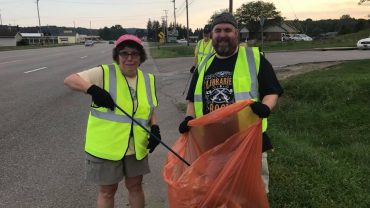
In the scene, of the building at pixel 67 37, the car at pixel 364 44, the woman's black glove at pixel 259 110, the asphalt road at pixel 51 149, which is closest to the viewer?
the woman's black glove at pixel 259 110

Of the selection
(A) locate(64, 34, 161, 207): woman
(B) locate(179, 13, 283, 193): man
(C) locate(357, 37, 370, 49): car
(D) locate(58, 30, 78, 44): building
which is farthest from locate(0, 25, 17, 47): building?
(B) locate(179, 13, 283, 193): man

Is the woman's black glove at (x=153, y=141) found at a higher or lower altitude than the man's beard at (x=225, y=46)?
Result: lower

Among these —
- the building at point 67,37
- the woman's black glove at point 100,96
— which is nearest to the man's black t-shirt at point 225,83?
the woman's black glove at point 100,96

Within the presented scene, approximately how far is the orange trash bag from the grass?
1449 mm

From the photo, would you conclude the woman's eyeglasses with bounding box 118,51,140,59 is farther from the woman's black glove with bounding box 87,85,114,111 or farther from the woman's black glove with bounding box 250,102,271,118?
the woman's black glove with bounding box 250,102,271,118

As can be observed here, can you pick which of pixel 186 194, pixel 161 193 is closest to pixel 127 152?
pixel 186 194

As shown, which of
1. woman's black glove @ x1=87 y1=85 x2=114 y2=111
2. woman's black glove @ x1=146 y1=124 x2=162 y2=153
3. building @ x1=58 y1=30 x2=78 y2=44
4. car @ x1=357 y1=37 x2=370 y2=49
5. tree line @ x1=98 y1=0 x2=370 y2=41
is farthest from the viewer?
building @ x1=58 y1=30 x2=78 y2=44

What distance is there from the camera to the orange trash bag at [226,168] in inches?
107

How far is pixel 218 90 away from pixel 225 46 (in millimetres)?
303

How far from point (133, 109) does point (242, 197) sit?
3.51 ft

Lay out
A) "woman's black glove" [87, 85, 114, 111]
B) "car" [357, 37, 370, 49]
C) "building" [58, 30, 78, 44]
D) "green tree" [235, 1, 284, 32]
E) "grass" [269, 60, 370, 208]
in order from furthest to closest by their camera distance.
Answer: "building" [58, 30, 78, 44] → "green tree" [235, 1, 284, 32] → "car" [357, 37, 370, 49] → "grass" [269, 60, 370, 208] → "woman's black glove" [87, 85, 114, 111]

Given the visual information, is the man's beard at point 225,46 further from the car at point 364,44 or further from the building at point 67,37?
the building at point 67,37

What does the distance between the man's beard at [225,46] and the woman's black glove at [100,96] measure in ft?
2.66

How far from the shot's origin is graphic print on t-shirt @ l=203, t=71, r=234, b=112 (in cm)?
320
